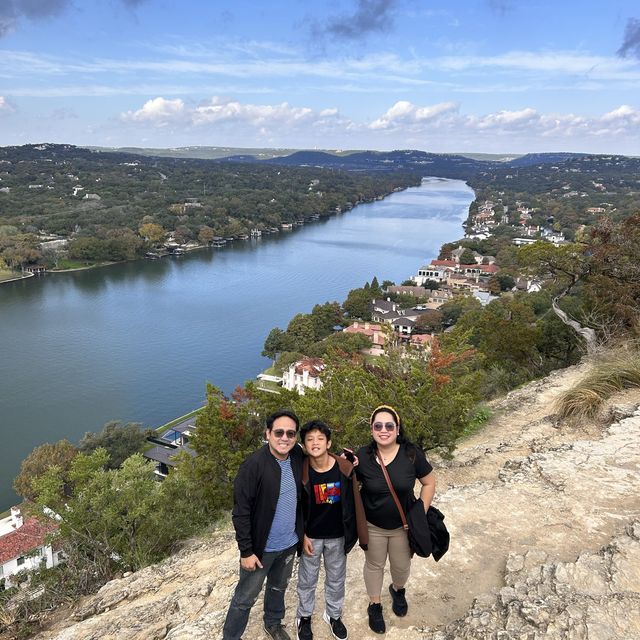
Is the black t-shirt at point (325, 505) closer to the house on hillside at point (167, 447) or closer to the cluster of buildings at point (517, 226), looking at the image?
the house on hillside at point (167, 447)

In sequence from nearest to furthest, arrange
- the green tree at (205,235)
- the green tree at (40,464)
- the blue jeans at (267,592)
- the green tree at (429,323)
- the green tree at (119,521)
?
the blue jeans at (267,592) < the green tree at (119,521) < the green tree at (40,464) < the green tree at (429,323) < the green tree at (205,235)

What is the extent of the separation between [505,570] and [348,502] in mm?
1182

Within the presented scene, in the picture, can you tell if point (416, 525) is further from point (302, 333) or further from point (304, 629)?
point (302, 333)

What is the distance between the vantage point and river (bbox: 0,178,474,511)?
18.1 meters

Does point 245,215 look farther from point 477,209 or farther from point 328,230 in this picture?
point 477,209

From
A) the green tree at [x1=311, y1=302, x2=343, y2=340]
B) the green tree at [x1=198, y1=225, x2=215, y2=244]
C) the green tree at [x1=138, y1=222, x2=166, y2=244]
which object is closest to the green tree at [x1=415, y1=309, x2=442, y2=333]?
the green tree at [x1=311, y1=302, x2=343, y2=340]

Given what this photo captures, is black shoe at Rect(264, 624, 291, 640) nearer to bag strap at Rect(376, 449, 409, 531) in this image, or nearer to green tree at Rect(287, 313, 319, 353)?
bag strap at Rect(376, 449, 409, 531)

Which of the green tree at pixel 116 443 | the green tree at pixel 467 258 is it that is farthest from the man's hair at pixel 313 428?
the green tree at pixel 467 258

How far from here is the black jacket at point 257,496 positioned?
2.14 m

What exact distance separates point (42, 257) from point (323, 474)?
4483 centimetres

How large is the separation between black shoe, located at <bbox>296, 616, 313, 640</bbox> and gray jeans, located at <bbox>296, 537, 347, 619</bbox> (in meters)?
0.02

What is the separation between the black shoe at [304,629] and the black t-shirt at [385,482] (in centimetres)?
58

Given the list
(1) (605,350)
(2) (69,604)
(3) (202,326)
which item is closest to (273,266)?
(3) (202,326)

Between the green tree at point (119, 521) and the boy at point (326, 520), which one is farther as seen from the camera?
the green tree at point (119, 521)
